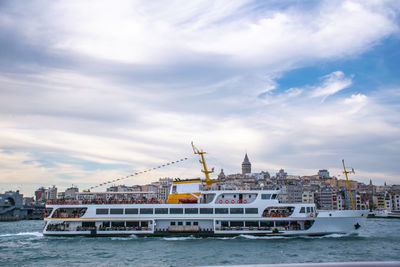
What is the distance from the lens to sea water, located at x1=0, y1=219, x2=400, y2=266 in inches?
899

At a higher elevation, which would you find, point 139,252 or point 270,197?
point 270,197

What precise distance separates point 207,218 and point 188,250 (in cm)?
A: 667

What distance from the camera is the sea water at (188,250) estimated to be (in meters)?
22.8

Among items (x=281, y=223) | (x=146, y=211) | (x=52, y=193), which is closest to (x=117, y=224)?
(x=146, y=211)

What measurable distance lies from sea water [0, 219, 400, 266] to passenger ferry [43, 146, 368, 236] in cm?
80

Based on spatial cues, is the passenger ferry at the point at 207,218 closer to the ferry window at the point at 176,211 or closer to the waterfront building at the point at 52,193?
the ferry window at the point at 176,211

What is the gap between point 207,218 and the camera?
32.7 metres

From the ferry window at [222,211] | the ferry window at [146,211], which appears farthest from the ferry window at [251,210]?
the ferry window at [146,211]

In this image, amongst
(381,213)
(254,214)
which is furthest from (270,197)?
(381,213)

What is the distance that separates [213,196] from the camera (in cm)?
3447

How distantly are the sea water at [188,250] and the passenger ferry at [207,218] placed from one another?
80 centimetres

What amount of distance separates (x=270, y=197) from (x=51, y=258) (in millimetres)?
19254

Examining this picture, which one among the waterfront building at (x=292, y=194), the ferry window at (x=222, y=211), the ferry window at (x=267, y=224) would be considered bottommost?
the ferry window at (x=267, y=224)

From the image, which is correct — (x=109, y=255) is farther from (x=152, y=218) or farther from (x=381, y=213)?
(x=381, y=213)
